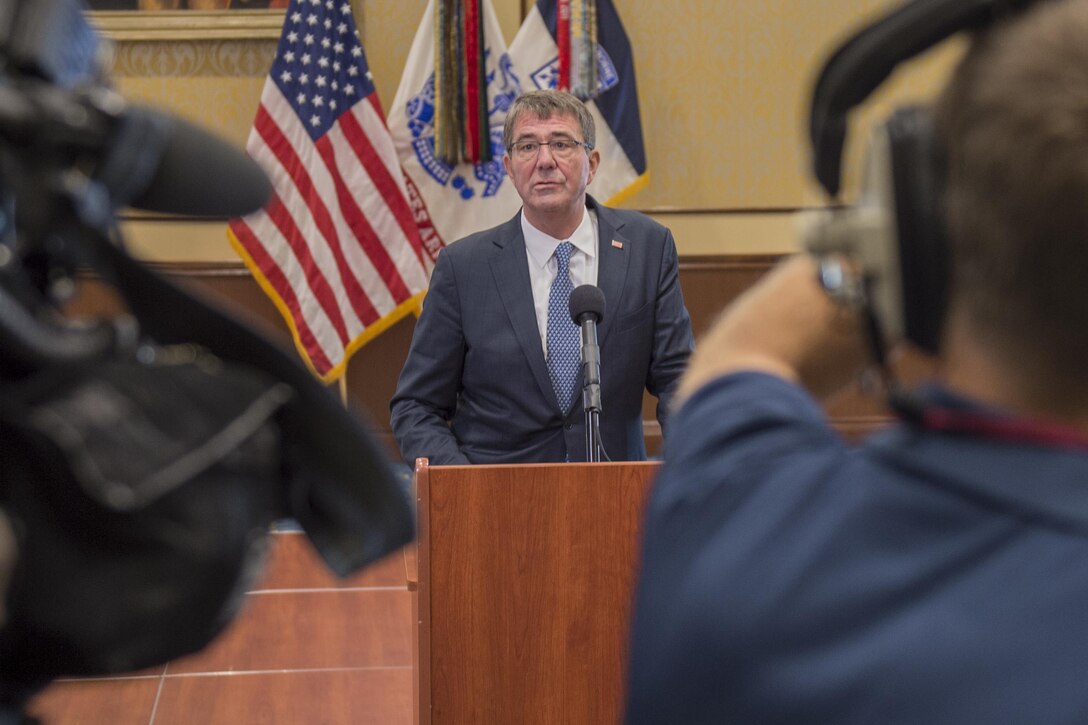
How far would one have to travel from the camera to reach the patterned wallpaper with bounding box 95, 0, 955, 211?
239 inches

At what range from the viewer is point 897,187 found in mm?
634

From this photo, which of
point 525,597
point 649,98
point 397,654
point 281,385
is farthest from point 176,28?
point 281,385

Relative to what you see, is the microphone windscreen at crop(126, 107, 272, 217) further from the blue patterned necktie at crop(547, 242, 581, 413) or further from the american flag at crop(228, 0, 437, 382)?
the american flag at crop(228, 0, 437, 382)

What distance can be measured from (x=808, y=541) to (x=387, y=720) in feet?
10.5

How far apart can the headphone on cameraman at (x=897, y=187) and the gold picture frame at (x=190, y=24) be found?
5.65 meters

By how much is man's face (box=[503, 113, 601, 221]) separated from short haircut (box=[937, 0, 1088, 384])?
2.76 m

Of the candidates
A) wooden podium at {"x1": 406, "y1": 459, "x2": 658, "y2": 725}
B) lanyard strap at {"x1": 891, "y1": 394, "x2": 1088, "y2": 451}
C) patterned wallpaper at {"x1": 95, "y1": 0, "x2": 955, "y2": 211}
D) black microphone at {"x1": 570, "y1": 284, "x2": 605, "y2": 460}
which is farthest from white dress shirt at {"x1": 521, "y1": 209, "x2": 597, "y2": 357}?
patterned wallpaper at {"x1": 95, "y1": 0, "x2": 955, "y2": 211}

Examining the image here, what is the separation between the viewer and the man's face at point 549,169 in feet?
11.0

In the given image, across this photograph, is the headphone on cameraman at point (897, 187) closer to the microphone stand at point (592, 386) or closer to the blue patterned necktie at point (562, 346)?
the microphone stand at point (592, 386)

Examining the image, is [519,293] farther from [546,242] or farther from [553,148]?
[553,148]

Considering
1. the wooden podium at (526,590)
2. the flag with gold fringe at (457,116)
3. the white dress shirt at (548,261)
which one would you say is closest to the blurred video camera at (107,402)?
the wooden podium at (526,590)

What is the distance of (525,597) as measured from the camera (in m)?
2.54

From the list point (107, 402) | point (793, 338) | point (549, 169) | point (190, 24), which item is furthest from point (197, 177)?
point (190, 24)

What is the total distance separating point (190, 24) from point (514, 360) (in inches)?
140
